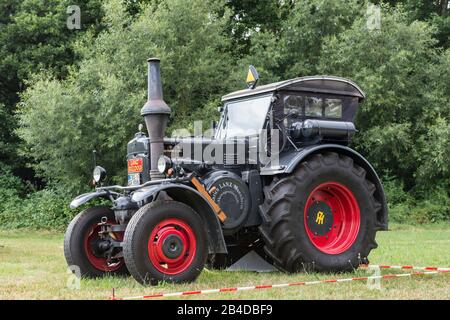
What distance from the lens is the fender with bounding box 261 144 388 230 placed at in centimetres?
849

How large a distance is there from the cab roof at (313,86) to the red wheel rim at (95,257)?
2.72m

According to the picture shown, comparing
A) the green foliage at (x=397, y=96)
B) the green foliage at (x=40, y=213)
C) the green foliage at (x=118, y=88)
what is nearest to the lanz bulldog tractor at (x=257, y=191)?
the green foliage at (x=118, y=88)

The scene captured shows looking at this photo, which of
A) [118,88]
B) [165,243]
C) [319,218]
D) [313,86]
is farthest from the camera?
[118,88]

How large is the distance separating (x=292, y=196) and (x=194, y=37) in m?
12.4

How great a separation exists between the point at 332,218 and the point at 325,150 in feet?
2.93

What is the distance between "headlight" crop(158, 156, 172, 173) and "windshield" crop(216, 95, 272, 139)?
1.50 m

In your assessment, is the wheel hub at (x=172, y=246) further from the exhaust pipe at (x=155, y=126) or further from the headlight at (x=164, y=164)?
the exhaust pipe at (x=155, y=126)

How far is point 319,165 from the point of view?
8688 millimetres

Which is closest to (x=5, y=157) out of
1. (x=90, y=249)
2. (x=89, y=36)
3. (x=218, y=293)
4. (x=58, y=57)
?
(x=58, y=57)

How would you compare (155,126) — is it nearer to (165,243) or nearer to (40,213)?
(165,243)

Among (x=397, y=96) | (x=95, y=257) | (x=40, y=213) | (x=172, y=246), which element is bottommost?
(x=40, y=213)

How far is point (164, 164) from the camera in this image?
794 cm

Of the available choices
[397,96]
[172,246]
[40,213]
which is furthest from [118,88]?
[172,246]

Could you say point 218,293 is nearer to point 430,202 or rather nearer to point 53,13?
point 430,202
